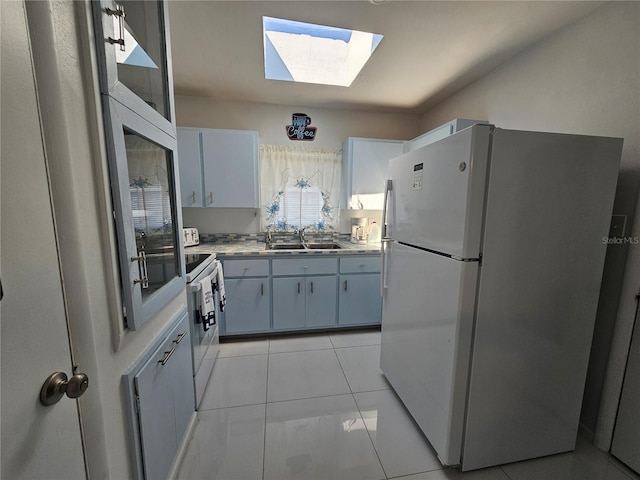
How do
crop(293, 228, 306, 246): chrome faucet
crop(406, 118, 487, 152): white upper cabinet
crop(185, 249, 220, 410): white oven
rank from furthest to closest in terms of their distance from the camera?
crop(293, 228, 306, 246): chrome faucet, crop(406, 118, 487, 152): white upper cabinet, crop(185, 249, 220, 410): white oven

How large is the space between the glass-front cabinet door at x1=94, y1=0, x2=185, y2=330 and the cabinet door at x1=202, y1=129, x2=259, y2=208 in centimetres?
140

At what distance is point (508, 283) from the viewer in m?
1.27

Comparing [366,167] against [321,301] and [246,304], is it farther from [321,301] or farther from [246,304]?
[246,304]

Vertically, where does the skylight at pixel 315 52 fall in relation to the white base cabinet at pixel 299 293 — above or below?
above

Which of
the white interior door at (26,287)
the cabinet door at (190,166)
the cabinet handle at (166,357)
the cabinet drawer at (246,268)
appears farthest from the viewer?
the cabinet door at (190,166)

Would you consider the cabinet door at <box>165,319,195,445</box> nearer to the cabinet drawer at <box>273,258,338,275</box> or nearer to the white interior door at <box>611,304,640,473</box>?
the cabinet drawer at <box>273,258,338,275</box>

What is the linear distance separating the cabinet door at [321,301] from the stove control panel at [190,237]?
130 centimetres

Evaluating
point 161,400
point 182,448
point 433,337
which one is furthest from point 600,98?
point 182,448

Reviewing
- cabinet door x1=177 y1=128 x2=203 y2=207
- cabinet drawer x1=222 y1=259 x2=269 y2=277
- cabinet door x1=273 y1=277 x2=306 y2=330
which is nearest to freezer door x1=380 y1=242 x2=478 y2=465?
cabinet door x1=273 y1=277 x2=306 y2=330

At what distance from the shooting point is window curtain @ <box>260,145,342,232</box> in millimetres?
3133

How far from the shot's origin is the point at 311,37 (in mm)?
2117

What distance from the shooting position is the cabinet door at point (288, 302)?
267 cm

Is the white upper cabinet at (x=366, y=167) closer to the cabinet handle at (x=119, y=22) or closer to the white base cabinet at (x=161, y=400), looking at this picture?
the white base cabinet at (x=161, y=400)

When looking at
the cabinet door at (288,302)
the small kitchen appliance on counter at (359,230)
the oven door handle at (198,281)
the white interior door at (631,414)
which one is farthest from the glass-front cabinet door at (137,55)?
the white interior door at (631,414)
